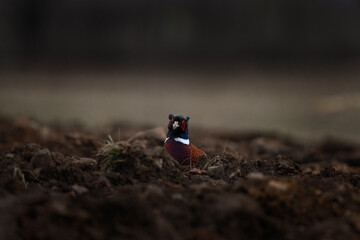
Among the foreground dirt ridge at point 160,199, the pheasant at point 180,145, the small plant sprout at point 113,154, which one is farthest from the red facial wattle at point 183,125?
the small plant sprout at point 113,154

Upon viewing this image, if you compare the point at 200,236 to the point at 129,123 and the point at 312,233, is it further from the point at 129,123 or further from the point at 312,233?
the point at 129,123

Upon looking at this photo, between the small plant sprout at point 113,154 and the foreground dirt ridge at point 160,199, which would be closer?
the foreground dirt ridge at point 160,199

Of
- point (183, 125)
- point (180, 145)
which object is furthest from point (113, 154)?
point (183, 125)

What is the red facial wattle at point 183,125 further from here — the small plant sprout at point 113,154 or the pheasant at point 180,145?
the small plant sprout at point 113,154

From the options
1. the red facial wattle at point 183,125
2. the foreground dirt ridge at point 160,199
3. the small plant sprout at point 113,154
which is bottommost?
the foreground dirt ridge at point 160,199

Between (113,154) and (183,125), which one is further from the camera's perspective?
(183,125)

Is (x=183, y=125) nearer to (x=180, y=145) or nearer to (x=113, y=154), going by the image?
(x=180, y=145)

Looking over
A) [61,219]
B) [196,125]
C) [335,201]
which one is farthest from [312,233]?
[196,125]
